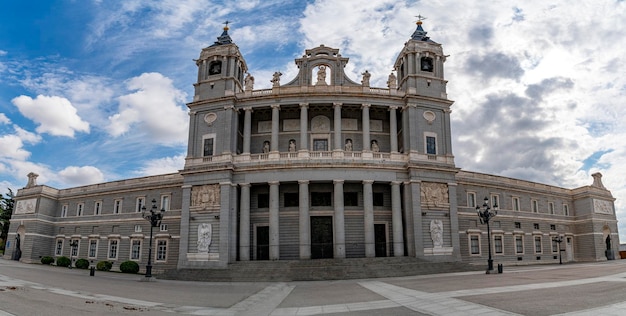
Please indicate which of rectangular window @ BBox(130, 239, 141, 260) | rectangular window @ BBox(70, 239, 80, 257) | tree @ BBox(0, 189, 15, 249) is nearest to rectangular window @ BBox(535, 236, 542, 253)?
rectangular window @ BBox(130, 239, 141, 260)

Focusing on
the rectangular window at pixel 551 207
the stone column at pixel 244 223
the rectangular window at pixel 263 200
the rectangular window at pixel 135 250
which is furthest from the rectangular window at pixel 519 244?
the rectangular window at pixel 135 250

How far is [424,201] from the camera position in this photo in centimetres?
3603

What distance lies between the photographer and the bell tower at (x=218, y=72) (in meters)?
39.5

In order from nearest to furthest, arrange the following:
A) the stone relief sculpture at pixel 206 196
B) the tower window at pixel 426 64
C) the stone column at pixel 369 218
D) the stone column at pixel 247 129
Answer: the stone column at pixel 369 218 → the stone relief sculpture at pixel 206 196 → the stone column at pixel 247 129 → the tower window at pixel 426 64

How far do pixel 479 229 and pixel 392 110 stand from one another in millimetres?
15457

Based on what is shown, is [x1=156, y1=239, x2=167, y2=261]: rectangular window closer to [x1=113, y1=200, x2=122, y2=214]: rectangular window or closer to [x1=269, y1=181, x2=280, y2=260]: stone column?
[x1=113, y1=200, x2=122, y2=214]: rectangular window

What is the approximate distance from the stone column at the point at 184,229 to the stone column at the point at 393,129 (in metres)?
18.6

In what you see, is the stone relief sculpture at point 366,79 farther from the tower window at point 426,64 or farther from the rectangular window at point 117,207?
the rectangular window at point 117,207

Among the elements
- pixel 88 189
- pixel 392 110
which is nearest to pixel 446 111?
pixel 392 110

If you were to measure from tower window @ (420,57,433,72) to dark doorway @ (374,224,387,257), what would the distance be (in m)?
15.5

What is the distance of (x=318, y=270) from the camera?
29.4 meters

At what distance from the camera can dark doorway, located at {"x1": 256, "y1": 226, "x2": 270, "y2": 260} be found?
3681 cm

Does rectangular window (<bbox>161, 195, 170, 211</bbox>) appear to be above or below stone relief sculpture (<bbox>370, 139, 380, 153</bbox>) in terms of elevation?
below

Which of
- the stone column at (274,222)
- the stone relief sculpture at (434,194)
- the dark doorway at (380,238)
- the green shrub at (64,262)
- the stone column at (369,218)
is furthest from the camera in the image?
the green shrub at (64,262)
